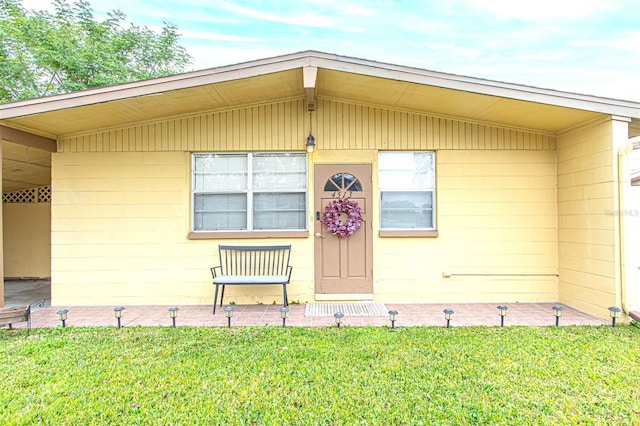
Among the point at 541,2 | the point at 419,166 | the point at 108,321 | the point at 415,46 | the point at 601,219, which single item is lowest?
the point at 108,321

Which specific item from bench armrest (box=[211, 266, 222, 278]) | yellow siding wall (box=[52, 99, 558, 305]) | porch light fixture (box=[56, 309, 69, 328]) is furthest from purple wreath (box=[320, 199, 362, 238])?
porch light fixture (box=[56, 309, 69, 328])

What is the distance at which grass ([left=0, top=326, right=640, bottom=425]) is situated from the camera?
2.16m

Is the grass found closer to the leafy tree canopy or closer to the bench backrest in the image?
the bench backrest

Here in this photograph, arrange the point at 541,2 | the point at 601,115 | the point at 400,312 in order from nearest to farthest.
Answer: the point at 601,115
the point at 400,312
the point at 541,2

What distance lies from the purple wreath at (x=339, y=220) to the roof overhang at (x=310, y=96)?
150cm

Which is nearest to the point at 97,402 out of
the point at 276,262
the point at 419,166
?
the point at 276,262

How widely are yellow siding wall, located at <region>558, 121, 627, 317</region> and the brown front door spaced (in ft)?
8.94

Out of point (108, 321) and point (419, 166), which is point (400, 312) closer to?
point (419, 166)

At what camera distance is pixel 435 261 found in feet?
16.4

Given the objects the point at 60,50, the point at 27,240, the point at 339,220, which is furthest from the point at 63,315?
the point at 60,50

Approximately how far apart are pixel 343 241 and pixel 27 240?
23.7ft

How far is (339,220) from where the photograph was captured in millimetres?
4871

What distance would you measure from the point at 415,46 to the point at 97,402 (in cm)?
1521

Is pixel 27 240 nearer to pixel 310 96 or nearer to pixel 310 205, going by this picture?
pixel 310 205
